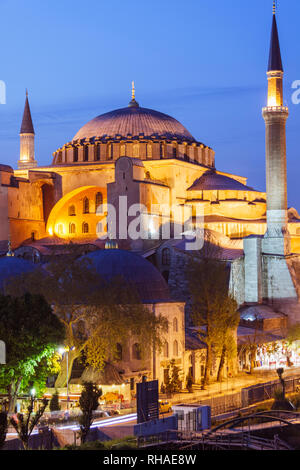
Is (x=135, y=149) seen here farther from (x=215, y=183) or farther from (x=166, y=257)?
(x=166, y=257)

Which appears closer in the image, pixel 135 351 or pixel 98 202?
pixel 135 351

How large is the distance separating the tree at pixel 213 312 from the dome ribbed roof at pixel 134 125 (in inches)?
662

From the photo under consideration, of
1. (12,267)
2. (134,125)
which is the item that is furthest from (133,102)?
→ (12,267)

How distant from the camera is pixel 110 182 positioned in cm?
4647

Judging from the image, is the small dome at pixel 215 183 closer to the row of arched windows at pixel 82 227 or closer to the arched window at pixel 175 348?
the row of arched windows at pixel 82 227

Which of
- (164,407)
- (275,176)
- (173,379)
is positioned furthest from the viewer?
(275,176)

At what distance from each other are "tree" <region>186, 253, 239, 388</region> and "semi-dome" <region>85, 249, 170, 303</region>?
5.96 feet

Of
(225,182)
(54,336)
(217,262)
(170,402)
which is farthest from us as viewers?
(225,182)

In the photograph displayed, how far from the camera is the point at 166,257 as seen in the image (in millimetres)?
40625

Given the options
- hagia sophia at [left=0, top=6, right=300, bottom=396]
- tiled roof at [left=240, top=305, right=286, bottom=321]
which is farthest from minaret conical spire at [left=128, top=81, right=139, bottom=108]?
tiled roof at [left=240, top=305, right=286, bottom=321]

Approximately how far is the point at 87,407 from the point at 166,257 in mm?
20344
